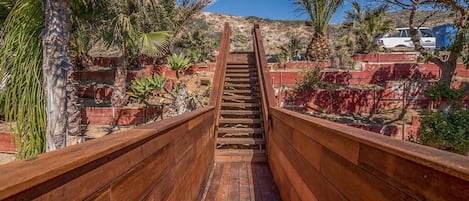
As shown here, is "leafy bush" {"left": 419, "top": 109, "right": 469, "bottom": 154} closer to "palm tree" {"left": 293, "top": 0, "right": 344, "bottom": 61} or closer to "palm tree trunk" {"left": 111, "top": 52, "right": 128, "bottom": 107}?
"palm tree" {"left": 293, "top": 0, "right": 344, "bottom": 61}

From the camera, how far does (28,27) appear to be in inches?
107

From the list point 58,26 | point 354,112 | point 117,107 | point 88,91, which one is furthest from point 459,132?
point 88,91

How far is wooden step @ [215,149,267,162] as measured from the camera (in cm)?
422

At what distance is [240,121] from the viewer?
16.1ft

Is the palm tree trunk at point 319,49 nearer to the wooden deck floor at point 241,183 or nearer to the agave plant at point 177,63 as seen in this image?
the agave plant at point 177,63

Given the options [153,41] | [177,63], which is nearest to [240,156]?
[153,41]

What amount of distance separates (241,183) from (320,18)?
315 inches

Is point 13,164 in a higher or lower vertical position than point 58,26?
lower

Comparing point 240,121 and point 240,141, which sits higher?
point 240,121

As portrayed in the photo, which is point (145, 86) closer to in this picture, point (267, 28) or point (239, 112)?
point (239, 112)

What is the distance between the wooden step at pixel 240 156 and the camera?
4.22 metres

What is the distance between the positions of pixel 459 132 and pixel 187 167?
400cm

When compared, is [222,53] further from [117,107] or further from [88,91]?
[88,91]

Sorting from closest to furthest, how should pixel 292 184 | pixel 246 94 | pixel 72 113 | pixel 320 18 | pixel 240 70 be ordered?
1. pixel 292 184
2. pixel 72 113
3. pixel 246 94
4. pixel 240 70
5. pixel 320 18
